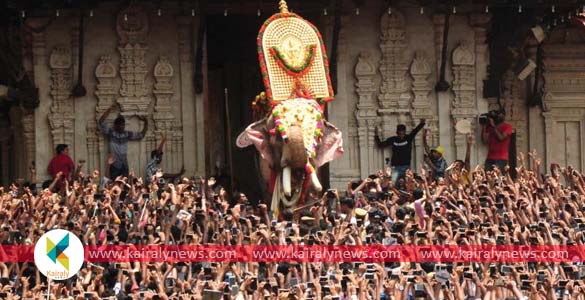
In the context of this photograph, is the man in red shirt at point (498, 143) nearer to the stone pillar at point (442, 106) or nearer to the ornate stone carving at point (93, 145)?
the stone pillar at point (442, 106)

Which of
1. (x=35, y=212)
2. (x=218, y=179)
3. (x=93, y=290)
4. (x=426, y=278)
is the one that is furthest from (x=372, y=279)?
(x=218, y=179)

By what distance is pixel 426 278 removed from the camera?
22859mm

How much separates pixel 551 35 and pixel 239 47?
5269mm

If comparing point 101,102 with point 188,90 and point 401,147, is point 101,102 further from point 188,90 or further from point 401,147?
point 401,147

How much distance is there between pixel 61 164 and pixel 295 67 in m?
3.88

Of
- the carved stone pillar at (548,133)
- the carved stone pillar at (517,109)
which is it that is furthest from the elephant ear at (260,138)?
the carved stone pillar at (548,133)

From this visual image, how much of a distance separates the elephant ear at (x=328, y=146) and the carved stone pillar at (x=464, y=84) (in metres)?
4.62

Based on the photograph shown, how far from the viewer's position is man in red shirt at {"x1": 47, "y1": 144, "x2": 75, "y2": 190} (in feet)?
105

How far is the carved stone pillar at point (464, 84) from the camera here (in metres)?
34.3

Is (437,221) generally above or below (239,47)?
below

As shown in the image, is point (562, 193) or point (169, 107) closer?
point (562, 193)

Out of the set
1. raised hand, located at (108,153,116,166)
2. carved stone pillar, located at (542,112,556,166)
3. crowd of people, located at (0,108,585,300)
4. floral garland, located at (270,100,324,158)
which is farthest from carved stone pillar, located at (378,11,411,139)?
floral garland, located at (270,100,324,158)

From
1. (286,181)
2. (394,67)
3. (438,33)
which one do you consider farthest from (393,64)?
(286,181)

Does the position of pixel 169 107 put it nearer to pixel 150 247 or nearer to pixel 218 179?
pixel 218 179
